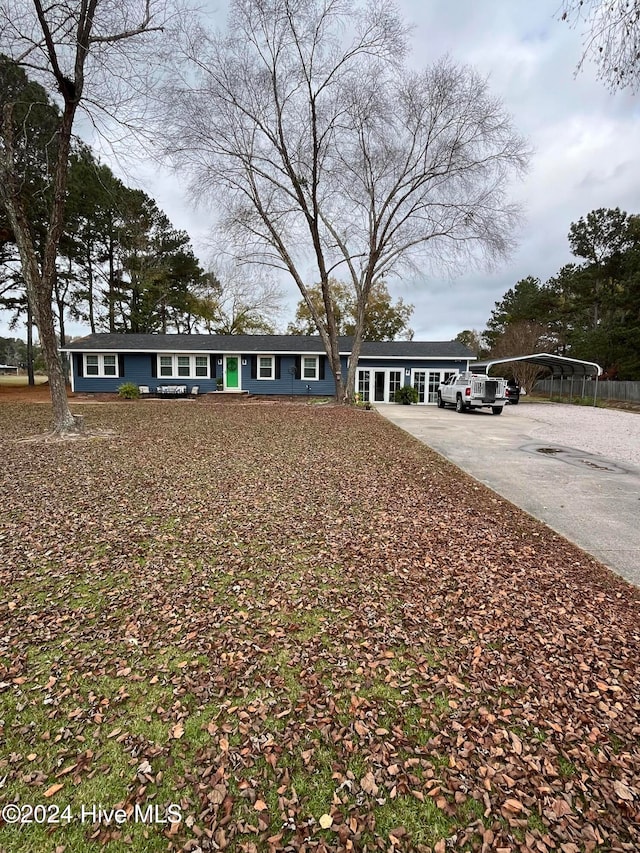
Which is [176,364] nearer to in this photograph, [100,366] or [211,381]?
[211,381]

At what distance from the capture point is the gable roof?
2262 centimetres

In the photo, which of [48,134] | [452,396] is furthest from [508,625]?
[452,396]

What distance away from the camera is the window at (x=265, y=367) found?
23.1 meters

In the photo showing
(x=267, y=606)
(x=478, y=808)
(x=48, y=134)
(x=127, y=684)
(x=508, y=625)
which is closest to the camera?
(x=478, y=808)

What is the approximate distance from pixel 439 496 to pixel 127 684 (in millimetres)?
4189

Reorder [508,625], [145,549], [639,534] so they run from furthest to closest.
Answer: [639,534] < [145,549] < [508,625]

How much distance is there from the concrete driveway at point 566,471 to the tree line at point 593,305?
16403 millimetres

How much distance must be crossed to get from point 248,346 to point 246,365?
1012 mm

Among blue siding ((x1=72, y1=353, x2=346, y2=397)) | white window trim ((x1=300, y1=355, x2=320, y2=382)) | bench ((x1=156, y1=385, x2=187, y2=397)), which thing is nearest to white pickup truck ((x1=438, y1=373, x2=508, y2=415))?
blue siding ((x1=72, y1=353, x2=346, y2=397))

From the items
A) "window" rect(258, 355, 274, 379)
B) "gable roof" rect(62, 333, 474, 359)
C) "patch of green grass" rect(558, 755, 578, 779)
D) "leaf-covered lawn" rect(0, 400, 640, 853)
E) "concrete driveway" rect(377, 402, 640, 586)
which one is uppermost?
"gable roof" rect(62, 333, 474, 359)

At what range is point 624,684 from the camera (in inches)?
88.3

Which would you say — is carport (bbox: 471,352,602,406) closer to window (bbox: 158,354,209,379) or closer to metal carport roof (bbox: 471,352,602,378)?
metal carport roof (bbox: 471,352,602,378)

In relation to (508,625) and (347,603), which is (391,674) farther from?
(508,625)

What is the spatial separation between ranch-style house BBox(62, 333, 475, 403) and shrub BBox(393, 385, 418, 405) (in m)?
0.67
